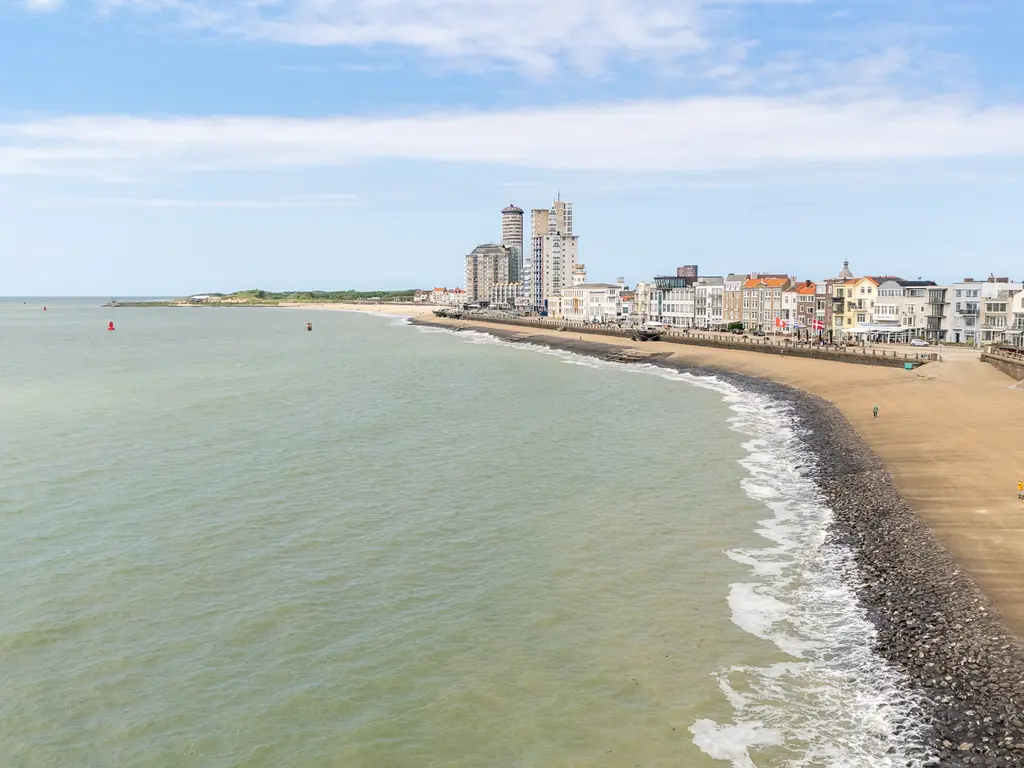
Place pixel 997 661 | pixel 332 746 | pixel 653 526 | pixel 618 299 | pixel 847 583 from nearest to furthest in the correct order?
pixel 332 746, pixel 997 661, pixel 847 583, pixel 653 526, pixel 618 299

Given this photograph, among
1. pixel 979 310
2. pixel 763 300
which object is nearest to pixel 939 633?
pixel 979 310

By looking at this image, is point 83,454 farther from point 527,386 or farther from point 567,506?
point 527,386

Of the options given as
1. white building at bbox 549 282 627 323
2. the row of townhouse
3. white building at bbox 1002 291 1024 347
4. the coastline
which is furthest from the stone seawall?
white building at bbox 549 282 627 323

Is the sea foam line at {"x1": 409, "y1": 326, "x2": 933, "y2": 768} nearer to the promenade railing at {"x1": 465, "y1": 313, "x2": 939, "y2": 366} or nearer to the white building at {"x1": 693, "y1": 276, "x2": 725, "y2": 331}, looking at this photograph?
the promenade railing at {"x1": 465, "y1": 313, "x2": 939, "y2": 366}

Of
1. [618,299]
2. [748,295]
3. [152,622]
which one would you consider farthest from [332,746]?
[618,299]

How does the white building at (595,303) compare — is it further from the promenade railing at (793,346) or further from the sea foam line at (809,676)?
the sea foam line at (809,676)

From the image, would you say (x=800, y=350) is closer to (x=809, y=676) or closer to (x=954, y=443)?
(x=954, y=443)

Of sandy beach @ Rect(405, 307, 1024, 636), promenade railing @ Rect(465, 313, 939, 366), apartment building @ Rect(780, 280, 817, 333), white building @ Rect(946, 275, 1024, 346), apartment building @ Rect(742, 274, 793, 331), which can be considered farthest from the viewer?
apartment building @ Rect(742, 274, 793, 331)
